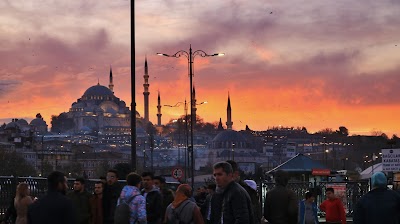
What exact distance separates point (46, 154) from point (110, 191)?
172 meters

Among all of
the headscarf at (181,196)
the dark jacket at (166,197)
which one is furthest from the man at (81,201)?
the headscarf at (181,196)

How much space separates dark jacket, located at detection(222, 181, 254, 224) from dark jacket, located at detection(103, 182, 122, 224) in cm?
380

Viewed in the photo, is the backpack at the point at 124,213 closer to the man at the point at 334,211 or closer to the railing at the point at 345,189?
the man at the point at 334,211

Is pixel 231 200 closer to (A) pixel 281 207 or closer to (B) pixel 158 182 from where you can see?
(A) pixel 281 207

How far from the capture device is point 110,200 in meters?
13.0

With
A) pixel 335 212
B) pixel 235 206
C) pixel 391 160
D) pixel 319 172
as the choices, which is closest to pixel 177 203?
pixel 235 206

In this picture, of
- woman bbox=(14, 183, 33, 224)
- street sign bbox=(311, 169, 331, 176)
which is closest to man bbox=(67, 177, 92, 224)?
woman bbox=(14, 183, 33, 224)

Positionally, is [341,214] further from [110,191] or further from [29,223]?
[29,223]

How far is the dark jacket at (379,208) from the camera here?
9.99 metres

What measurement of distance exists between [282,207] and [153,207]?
1844mm

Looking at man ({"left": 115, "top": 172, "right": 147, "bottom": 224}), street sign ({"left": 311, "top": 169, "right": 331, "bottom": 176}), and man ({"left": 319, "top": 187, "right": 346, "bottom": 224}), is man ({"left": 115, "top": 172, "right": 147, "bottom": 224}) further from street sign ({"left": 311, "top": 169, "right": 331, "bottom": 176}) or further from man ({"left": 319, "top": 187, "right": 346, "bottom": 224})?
street sign ({"left": 311, "top": 169, "right": 331, "bottom": 176})

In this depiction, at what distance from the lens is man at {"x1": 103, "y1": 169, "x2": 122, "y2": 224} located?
12.9 m

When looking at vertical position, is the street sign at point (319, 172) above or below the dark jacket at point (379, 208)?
above

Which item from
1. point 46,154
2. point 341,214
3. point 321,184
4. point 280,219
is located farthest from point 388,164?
point 46,154
